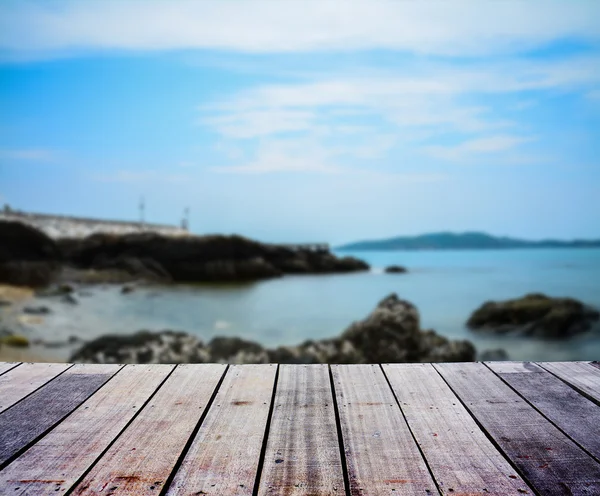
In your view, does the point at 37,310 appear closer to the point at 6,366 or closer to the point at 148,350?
the point at 148,350

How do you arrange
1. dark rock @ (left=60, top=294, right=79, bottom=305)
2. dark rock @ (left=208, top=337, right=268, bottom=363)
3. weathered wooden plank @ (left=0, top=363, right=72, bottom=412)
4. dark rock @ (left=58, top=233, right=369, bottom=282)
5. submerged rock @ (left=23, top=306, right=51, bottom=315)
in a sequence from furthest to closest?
dark rock @ (left=58, top=233, right=369, bottom=282) < dark rock @ (left=60, top=294, right=79, bottom=305) < submerged rock @ (left=23, top=306, right=51, bottom=315) < dark rock @ (left=208, top=337, right=268, bottom=363) < weathered wooden plank @ (left=0, top=363, right=72, bottom=412)

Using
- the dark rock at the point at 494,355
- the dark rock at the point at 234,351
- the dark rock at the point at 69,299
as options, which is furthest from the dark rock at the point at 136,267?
the dark rock at the point at 494,355

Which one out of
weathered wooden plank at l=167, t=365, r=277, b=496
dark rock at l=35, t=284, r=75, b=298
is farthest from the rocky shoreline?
weathered wooden plank at l=167, t=365, r=277, b=496

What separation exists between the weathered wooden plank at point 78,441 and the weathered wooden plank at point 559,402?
4.09 ft

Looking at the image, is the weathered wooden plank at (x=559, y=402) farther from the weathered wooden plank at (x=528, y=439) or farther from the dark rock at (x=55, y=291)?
the dark rock at (x=55, y=291)

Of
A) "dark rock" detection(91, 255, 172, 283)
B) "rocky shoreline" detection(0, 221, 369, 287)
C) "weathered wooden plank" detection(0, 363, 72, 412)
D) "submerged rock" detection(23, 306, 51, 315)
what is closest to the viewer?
"weathered wooden plank" detection(0, 363, 72, 412)

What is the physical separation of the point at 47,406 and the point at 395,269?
26.7 metres

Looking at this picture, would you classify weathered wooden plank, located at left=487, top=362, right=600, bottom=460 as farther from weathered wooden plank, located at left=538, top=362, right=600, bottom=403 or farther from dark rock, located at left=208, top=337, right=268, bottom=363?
dark rock, located at left=208, top=337, right=268, bottom=363

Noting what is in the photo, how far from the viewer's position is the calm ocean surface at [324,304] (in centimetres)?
1270

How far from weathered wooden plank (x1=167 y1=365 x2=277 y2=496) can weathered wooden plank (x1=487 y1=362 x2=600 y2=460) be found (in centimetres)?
85

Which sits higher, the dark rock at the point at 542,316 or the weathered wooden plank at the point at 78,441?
the weathered wooden plank at the point at 78,441

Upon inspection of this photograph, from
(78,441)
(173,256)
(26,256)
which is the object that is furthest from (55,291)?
(78,441)

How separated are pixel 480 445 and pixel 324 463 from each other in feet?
1.39

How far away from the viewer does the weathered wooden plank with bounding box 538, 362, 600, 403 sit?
200cm
